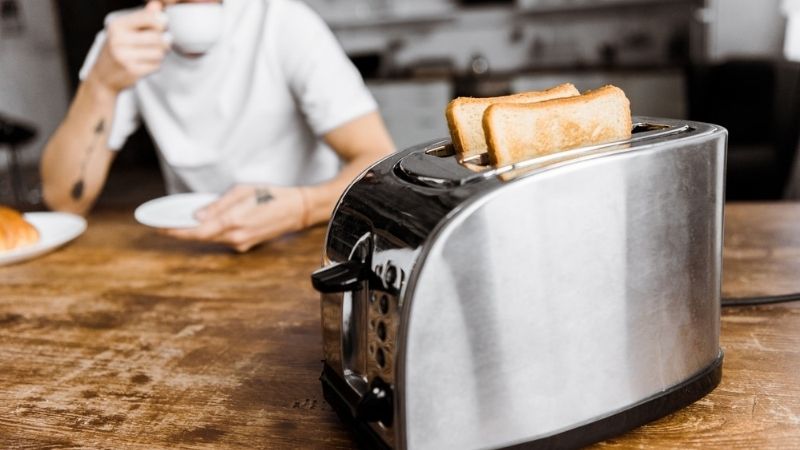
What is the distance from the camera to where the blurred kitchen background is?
300 centimetres

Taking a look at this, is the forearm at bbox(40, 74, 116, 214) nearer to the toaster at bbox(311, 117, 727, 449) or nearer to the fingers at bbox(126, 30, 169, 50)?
the fingers at bbox(126, 30, 169, 50)

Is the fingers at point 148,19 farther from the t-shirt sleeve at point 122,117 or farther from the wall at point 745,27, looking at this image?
the wall at point 745,27

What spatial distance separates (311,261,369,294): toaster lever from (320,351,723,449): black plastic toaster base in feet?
0.32

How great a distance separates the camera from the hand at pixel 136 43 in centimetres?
126

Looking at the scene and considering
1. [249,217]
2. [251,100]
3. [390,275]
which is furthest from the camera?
[251,100]

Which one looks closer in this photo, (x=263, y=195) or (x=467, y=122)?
(x=467, y=122)

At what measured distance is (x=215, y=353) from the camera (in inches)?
28.8

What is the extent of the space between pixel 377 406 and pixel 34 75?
6642 millimetres

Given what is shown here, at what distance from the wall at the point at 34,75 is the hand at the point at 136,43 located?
524 cm

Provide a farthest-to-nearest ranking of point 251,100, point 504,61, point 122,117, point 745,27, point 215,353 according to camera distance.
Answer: point 504,61
point 745,27
point 122,117
point 251,100
point 215,353

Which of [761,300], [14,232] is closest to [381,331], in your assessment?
[761,300]

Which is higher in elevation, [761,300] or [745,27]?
[745,27]

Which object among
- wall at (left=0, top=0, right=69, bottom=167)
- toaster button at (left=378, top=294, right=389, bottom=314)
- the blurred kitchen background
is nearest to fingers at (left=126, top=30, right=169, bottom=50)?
toaster button at (left=378, top=294, right=389, bottom=314)

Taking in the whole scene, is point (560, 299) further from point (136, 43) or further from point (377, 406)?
point (136, 43)
